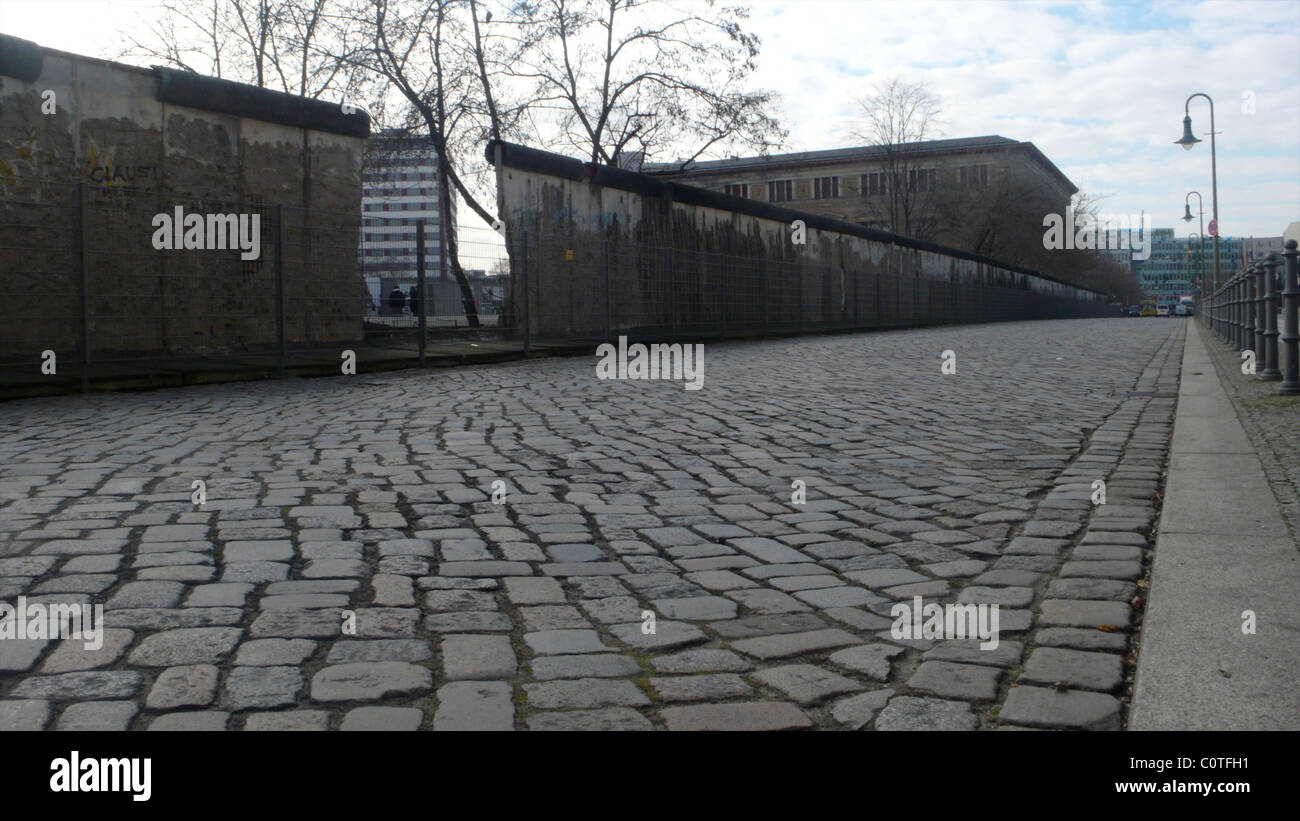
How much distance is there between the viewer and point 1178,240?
15362 cm

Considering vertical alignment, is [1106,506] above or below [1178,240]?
below

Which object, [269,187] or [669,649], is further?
[269,187]

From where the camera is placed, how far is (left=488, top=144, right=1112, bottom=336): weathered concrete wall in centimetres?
1716

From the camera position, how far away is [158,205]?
11438mm

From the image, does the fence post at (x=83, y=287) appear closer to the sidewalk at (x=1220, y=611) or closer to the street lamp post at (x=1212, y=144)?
the sidewalk at (x=1220, y=611)

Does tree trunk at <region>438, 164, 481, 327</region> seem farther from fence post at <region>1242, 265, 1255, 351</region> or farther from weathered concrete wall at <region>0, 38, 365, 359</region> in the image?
fence post at <region>1242, 265, 1255, 351</region>

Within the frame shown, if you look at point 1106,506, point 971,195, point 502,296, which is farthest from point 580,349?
point 971,195

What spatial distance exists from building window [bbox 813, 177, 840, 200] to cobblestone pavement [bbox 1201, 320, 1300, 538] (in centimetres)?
8150

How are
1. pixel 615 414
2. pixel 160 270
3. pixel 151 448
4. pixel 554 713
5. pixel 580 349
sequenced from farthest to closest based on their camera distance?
pixel 580 349 → pixel 160 270 → pixel 615 414 → pixel 151 448 → pixel 554 713

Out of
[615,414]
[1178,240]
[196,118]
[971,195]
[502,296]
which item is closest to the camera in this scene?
[615,414]

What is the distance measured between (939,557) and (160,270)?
969cm

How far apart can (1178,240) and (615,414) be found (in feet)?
536
